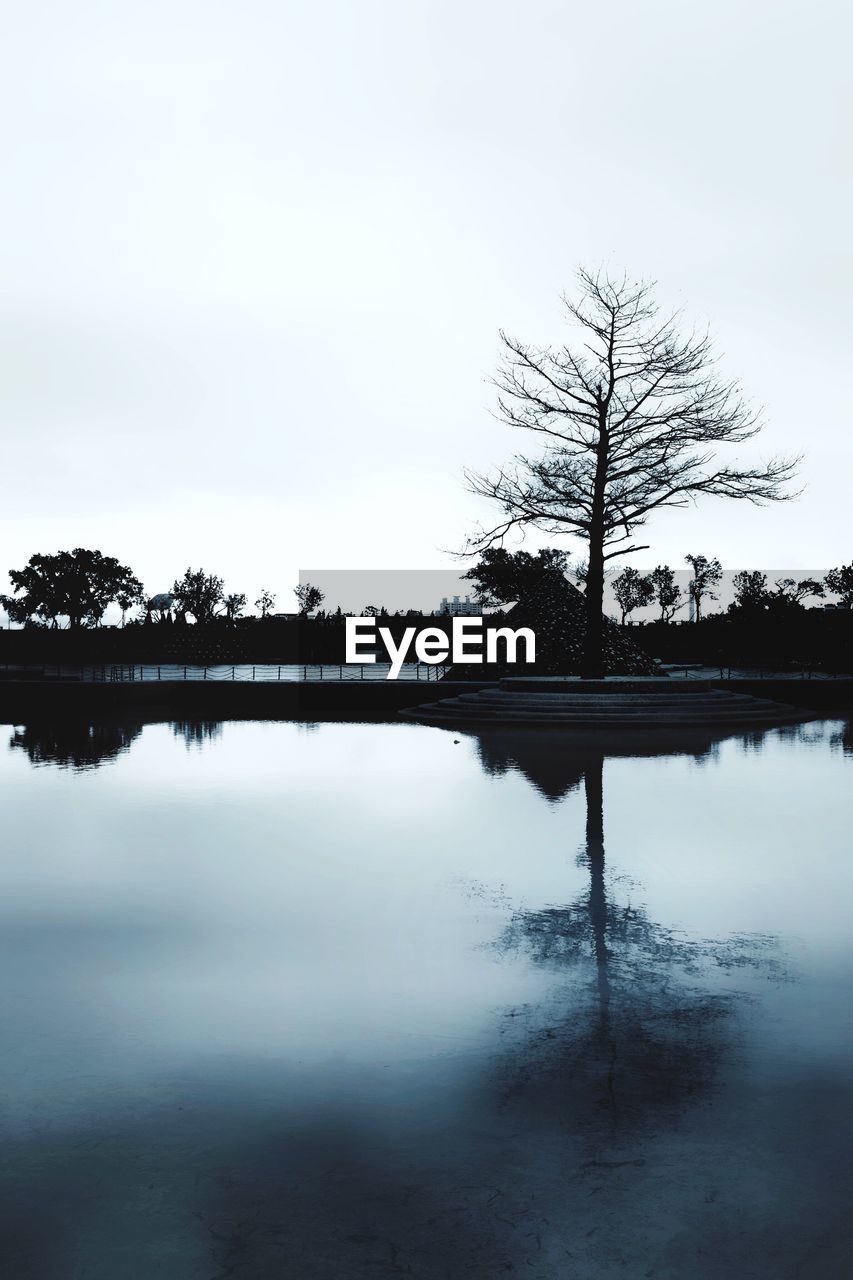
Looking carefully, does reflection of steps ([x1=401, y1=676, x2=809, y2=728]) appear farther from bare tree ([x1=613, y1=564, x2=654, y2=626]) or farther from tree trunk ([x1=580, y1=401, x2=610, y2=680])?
bare tree ([x1=613, y1=564, x2=654, y2=626])

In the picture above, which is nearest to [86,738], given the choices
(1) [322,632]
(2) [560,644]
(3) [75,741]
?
(3) [75,741]

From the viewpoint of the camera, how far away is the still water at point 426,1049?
137 inches

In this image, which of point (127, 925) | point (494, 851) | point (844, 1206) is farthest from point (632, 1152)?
point (494, 851)

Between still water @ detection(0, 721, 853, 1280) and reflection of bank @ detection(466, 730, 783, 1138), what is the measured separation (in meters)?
0.02

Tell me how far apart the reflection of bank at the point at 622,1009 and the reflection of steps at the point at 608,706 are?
16.9 m

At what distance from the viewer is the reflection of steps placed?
26250mm

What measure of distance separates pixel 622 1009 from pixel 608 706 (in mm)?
21237

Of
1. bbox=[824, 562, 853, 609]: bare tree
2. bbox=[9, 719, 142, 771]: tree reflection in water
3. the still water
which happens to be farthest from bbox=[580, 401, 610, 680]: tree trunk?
bbox=[824, 562, 853, 609]: bare tree

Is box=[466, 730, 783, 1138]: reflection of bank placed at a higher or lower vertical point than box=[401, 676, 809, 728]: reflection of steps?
lower

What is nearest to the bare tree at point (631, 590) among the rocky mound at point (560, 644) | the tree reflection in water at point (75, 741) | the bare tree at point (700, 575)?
the bare tree at point (700, 575)

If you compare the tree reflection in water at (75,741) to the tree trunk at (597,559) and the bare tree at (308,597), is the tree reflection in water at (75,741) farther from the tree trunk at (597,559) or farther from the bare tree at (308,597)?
the bare tree at (308,597)

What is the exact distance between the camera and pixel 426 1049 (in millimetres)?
5109

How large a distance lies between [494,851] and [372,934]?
3082mm

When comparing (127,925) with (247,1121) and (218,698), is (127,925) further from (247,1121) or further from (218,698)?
(218,698)
